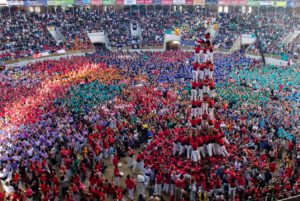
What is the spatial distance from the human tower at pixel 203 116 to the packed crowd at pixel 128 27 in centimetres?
2825

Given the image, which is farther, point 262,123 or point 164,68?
point 164,68

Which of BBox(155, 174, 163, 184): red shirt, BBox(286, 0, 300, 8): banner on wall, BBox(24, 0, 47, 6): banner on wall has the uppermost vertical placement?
BBox(24, 0, 47, 6): banner on wall

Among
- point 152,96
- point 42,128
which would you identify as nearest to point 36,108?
point 42,128

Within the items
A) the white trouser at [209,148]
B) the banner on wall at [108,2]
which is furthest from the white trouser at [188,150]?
the banner on wall at [108,2]

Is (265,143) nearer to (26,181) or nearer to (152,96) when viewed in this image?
(152,96)

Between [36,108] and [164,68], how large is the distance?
48.2ft

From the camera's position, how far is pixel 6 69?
3400cm

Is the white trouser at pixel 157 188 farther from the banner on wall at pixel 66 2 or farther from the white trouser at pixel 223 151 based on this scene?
the banner on wall at pixel 66 2

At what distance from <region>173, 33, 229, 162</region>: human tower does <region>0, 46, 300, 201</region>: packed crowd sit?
0.50 feet

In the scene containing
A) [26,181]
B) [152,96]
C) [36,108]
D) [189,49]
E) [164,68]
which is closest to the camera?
[26,181]

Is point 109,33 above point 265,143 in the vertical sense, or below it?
above

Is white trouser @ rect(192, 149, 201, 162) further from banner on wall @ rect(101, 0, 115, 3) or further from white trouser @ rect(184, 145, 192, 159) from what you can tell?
banner on wall @ rect(101, 0, 115, 3)

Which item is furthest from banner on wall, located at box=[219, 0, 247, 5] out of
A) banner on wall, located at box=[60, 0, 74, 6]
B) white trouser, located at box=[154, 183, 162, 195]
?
white trouser, located at box=[154, 183, 162, 195]

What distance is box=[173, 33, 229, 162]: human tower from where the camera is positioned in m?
15.6
